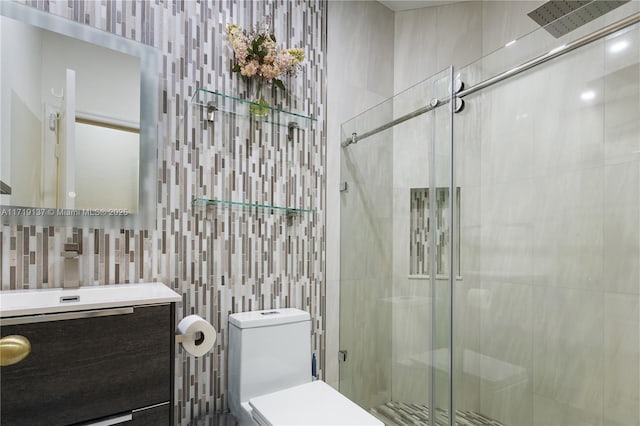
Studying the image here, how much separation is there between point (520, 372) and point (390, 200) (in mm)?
852

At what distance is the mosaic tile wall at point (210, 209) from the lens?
4.53 feet

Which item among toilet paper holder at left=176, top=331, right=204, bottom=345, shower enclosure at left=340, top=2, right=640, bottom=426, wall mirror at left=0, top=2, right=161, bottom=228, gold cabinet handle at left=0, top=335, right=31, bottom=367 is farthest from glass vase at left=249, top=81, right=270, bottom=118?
gold cabinet handle at left=0, top=335, right=31, bottom=367

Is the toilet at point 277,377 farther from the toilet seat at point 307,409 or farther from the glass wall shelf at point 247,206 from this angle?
the glass wall shelf at point 247,206

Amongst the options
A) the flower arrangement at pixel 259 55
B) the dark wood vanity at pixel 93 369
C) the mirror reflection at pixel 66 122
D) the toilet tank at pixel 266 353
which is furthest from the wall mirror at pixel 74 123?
the toilet tank at pixel 266 353

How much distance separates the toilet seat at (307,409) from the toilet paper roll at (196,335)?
29 centimetres

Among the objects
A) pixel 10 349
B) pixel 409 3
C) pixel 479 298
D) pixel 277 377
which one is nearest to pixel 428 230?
pixel 479 298

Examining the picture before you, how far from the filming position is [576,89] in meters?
1.17

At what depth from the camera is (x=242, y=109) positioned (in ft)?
5.69

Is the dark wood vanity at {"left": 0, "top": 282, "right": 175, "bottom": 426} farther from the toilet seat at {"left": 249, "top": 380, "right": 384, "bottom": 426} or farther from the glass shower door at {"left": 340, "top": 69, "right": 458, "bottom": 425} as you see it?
the glass shower door at {"left": 340, "top": 69, "right": 458, "bottom": 425}

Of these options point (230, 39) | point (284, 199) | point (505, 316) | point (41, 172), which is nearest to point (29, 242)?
point (41, 172)

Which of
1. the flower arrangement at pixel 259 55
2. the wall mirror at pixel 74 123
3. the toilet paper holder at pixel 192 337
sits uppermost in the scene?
the flower arrangement at pixel 259 55

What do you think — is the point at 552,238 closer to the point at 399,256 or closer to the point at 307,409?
the point at 399,256

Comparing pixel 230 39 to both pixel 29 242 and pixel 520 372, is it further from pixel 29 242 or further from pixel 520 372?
pixel 520 372

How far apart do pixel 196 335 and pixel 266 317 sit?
323 mm
